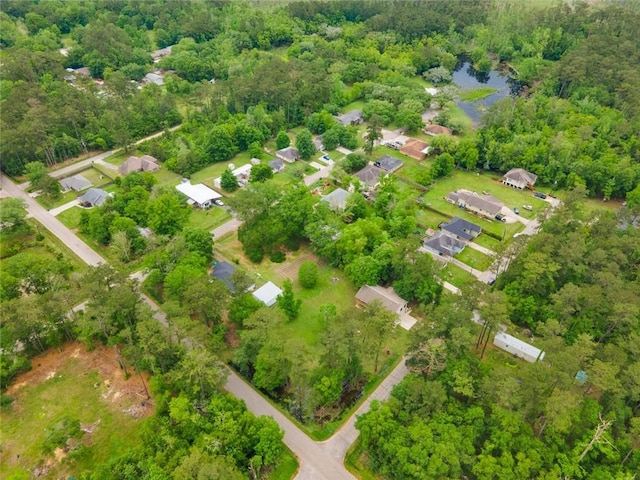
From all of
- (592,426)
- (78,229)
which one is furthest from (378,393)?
(78,229)

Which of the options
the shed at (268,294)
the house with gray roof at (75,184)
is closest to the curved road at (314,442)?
the shed at (268,294)

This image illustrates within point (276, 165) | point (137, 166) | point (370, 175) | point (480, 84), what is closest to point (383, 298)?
point (370, 175)

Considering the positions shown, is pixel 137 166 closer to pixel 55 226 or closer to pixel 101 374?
pixel 55 226

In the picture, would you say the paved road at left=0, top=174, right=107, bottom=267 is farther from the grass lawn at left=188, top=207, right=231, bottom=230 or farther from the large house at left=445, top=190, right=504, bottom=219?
the large house at left=445, top=190, right=504, bottom=219

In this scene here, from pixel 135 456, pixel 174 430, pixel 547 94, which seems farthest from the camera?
pixel 547 94

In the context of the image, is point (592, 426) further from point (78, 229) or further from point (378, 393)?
point (78, 229)

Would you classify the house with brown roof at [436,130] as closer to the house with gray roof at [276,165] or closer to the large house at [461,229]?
the large house at [461,229]
